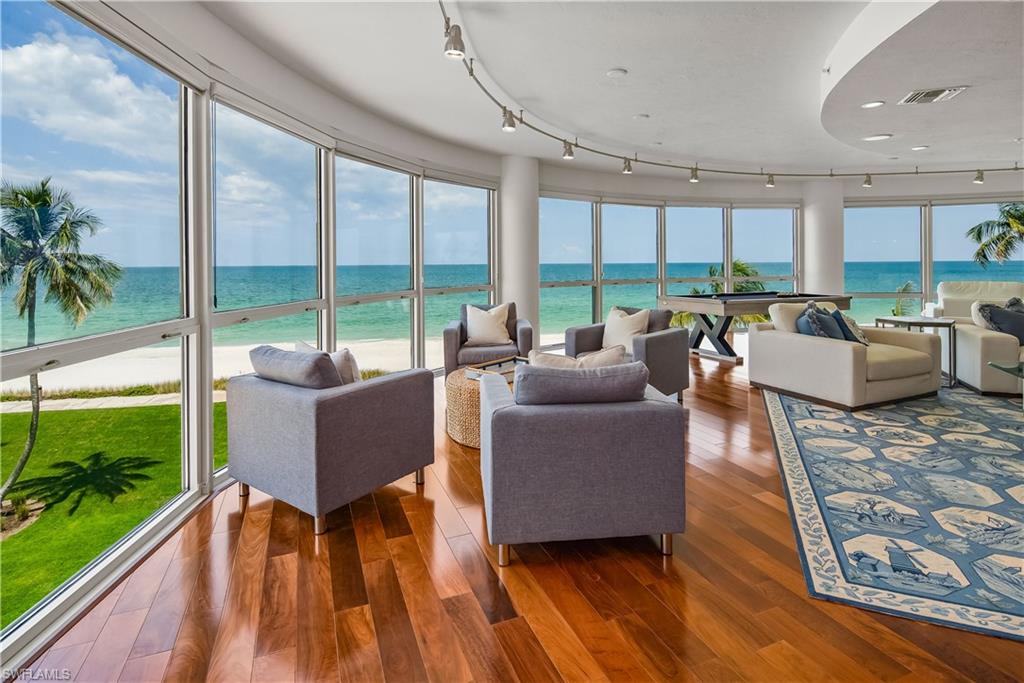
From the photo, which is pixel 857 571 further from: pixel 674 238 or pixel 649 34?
pixel 674 238

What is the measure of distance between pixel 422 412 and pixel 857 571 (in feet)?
6.75

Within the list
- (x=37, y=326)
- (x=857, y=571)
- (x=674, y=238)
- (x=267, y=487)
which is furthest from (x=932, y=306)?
(x=37, y=326)

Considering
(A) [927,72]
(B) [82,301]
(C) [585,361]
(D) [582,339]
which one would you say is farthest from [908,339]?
(B) [82,301]

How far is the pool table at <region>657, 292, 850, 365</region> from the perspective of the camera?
20.3 ft

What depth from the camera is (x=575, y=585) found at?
2107 mm

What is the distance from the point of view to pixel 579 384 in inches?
89.0

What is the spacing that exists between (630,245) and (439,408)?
18.3ft

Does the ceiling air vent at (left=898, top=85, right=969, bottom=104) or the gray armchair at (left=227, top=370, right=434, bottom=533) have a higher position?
the ceiling air vent at (left=898, top=85, right=969, bottom=104)

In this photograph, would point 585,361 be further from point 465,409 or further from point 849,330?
point 849,330

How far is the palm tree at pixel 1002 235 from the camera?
8.36 m

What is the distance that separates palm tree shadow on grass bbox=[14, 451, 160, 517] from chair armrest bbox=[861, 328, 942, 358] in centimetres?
580

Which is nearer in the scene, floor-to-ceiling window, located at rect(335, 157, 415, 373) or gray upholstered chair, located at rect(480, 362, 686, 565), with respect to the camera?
gray upholstered chair, located at rect(480, 362, 686, 565)

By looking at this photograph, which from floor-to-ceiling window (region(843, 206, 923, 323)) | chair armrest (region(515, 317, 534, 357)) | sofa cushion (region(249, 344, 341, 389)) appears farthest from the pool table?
sofa cushion (region(249, 344, 341, 389))

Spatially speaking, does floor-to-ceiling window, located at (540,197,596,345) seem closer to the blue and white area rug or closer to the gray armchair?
the blue and white area rug
